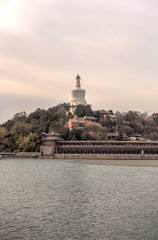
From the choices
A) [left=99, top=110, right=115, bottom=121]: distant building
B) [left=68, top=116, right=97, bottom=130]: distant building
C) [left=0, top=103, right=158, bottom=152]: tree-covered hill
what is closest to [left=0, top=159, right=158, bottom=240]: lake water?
[left=0, top=103, right=158, bottom=152]: tree-covered hill

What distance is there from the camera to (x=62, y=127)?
103 m

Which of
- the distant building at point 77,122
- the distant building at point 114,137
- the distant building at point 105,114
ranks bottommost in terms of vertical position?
the distant building at point 114,137

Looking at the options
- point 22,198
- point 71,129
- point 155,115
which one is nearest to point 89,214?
point 22,198

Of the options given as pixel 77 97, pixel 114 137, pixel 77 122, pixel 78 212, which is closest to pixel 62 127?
pixel 77 122

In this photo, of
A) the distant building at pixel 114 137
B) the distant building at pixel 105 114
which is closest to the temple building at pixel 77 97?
the distant building at pixel 105 114

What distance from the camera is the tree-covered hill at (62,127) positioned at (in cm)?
9375

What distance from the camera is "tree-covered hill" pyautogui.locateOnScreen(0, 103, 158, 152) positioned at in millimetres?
93750

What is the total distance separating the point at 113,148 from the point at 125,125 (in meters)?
28.5

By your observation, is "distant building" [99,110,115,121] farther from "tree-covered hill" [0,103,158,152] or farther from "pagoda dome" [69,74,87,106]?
"pagoda dome" [69,74,87,106]

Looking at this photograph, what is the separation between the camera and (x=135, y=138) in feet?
362

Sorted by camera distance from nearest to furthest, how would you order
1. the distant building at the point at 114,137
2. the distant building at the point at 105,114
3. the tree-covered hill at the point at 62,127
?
1. the tree-covered hill at the point at 62,127
2. the distant building at the point at 114,137
3. the distant building at the point at 105,114

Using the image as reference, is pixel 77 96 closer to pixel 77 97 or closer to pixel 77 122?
pixel 77 97

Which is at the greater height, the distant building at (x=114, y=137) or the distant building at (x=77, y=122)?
the distant building at (x=77, y=122)

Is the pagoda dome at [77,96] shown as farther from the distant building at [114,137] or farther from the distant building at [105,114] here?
the distant building at [114,137]
